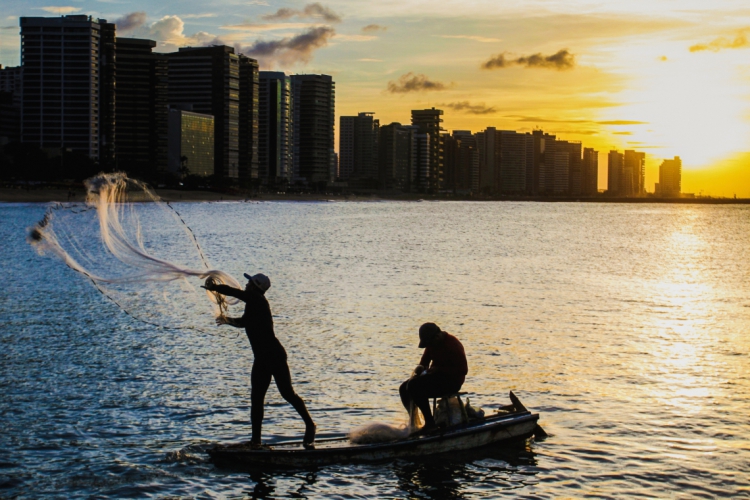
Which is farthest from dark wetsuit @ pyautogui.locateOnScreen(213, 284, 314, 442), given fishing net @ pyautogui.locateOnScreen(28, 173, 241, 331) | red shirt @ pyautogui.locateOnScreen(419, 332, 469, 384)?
red shirt @ pyautogui.locateOnScreen(419, 332, 469, 384)

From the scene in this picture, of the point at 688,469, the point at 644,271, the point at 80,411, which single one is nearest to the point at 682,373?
the point at 688,469

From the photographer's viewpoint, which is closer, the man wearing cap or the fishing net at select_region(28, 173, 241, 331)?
the man wearing cap

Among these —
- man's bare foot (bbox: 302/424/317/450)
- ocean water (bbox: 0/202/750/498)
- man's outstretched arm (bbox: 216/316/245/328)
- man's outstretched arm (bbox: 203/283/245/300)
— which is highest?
man's outstretched arm (bbox: 203/283/245/300)

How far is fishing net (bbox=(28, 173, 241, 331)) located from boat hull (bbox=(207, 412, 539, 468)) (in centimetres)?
215

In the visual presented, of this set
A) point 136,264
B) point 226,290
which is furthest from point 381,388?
point 226,290

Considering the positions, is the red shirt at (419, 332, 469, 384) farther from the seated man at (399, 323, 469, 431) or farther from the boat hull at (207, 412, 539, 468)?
the boat hull at (207, 412, 539, 468)

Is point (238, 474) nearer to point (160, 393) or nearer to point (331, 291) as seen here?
point (160, 393)

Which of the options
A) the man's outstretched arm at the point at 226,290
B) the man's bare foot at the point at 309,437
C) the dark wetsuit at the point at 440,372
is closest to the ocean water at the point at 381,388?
the man's bare foot at the point at 309,437

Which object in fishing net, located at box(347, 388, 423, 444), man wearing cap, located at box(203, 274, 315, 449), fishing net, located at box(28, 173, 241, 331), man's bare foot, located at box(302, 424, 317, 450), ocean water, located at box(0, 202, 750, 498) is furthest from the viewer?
fishing net, located at box(347, 388, 423, 444)

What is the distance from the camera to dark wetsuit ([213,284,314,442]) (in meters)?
11.8

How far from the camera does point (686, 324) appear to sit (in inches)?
1127

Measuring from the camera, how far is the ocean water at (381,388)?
12469 mm

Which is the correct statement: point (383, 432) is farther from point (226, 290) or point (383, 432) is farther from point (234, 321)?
point (226, 290)

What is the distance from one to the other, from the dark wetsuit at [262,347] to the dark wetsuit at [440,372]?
171 centimetres
